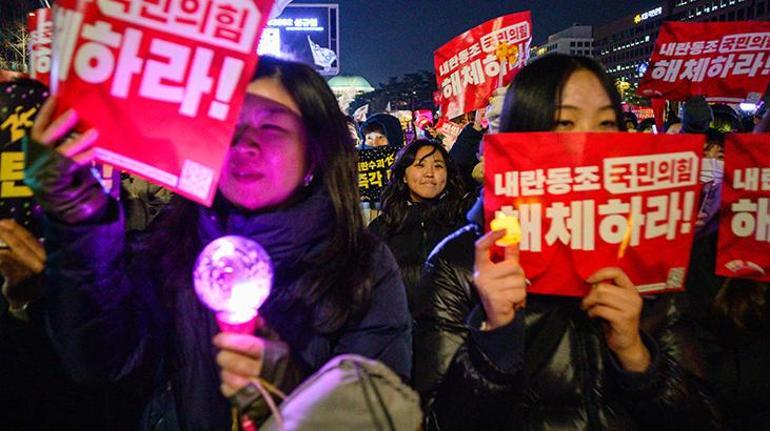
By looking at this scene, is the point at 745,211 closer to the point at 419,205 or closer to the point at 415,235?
the point at 415,235

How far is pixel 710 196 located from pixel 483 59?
3398 mm

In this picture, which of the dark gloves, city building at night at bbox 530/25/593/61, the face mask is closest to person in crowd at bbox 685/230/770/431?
the face mask

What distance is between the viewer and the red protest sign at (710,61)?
193 inches

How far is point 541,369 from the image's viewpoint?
1.80m

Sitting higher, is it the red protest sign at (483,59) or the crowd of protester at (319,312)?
the red protest sign at (483,59)

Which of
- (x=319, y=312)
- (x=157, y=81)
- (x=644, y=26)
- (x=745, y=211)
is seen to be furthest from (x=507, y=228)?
(x=644, y=26)

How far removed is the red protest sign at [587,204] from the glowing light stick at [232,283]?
0.80 metres

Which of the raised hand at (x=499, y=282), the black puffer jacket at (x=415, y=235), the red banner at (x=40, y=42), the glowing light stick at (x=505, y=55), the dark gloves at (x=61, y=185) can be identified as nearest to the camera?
the dark gloves at (x=61, y=185)

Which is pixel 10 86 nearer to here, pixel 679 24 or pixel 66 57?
pixel 66 57

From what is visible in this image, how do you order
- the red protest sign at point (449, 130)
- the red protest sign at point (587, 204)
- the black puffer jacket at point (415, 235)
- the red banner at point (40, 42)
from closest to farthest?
the red protest sign at point (587, 204) < the red banner at point (40, 42) < the black puffer jacket at point (415, 235) < the red protest sign at point (449, 130)

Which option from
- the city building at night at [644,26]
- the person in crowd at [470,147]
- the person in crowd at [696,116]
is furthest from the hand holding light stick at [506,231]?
the city building at night at [644,26]

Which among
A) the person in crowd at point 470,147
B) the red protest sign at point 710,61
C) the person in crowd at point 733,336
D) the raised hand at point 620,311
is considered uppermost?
the red protest sign at point 710,61

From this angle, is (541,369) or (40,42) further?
(40,42)

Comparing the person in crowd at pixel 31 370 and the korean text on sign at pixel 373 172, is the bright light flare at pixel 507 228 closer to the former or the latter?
the person in crowd at pixel 31 370
